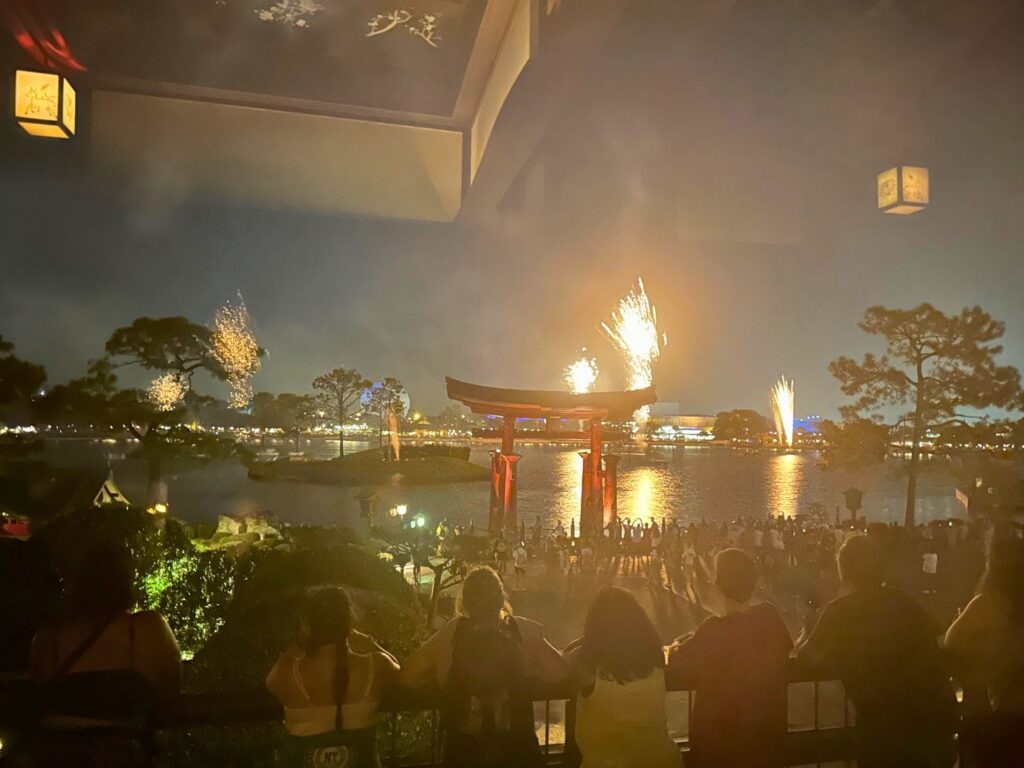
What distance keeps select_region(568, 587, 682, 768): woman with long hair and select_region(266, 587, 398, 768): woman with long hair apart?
0.56 metres

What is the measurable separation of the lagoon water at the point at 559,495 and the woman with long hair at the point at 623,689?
13.9 metres

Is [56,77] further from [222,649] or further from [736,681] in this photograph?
[736,681]

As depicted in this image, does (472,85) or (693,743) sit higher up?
(472,85)

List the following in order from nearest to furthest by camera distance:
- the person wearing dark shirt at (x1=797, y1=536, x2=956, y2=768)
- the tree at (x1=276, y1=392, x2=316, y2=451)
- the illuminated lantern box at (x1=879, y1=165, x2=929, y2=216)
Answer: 1. the person wearing dark shirt at (x1=797, y1=536, x2=956, y2=768)
2. the illuminated lantern box at (x1=879, y1=165, x2=929, y2=216)
3. the tree at (x1=276, y1=392, x2=316, y2=451)

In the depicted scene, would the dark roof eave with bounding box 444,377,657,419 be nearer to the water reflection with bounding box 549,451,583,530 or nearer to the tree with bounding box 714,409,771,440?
the water reflection with bounding box 549,451,583,530

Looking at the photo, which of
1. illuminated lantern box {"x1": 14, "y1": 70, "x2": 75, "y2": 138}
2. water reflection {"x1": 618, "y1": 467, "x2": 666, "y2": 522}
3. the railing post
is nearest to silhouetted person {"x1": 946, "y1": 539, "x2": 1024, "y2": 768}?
the railing post

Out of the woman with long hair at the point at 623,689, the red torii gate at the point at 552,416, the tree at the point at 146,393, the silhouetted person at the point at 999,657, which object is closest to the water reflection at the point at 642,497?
the red torii gate at the point at 552,416

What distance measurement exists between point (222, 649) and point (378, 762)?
147 inches

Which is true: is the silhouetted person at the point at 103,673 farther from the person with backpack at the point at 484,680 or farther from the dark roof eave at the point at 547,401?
the dark roof eave at the point at 547,401

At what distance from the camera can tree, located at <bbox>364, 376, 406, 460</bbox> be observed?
3341 cm

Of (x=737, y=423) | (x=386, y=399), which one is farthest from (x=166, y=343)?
(x=737, y=423)

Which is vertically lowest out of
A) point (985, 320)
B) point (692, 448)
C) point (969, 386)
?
point (692, 448)

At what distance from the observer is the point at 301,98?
4.06 meters

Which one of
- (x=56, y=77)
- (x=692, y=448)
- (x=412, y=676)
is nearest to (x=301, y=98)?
(x=56, y=77)
